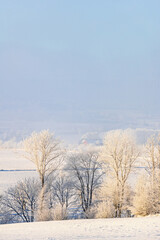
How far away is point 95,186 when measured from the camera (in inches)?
1379

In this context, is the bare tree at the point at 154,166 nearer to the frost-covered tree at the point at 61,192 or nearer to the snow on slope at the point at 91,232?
the snow on slope at the point at 91,232

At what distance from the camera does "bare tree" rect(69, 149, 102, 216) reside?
110 ft

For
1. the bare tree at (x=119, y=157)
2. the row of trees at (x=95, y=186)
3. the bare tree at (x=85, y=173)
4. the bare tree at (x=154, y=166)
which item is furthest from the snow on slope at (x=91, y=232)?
the bare tree at (x=85, y=173)

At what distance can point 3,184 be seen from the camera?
40375mm

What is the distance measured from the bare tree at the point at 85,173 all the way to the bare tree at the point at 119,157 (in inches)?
91.8

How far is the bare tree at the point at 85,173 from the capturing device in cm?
3340

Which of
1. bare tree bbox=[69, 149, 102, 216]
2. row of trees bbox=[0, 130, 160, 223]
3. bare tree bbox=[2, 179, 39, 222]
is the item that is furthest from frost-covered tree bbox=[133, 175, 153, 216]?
bare tree bbox=[2, 179, 39, 222]

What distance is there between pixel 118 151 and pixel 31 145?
30.4 ft

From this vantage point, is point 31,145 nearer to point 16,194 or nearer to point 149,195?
point 16,194

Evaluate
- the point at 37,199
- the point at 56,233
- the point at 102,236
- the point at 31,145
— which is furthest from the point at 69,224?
the point at 31,145

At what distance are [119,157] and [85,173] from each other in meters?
4.74

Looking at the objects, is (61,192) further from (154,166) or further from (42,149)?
(154,166)

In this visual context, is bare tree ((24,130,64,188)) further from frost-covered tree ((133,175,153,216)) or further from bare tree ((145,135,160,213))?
bare tree ((145,135,160,213))

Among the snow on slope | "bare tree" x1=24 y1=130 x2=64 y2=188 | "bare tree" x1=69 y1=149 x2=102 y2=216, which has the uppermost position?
"bare tree" x1=24 y1=130 x2=64 y2=188
